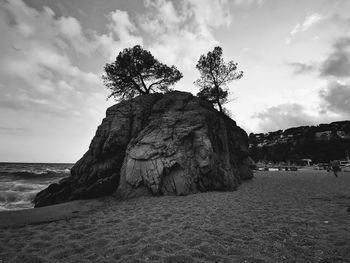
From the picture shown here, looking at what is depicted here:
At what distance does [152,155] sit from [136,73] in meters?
12.4

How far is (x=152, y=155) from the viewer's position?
600 inches

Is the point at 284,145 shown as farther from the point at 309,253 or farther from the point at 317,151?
the point at 309,253

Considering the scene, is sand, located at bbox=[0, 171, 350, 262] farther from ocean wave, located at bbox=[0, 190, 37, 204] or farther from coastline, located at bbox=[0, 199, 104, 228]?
ocean wave, located at bbox=[0, 190, 37, 204]

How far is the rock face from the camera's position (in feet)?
47.8

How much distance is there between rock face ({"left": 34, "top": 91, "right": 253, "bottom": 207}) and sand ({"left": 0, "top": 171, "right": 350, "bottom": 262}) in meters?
4.21

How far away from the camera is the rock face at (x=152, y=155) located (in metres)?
14.6

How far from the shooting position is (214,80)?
86.4ft

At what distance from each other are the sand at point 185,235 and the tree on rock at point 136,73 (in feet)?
55.1

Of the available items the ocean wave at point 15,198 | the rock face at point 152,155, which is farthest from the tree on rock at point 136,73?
the ocean wave at point 15,198

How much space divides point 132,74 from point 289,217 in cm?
2090

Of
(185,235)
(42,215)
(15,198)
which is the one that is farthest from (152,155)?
(15,198)

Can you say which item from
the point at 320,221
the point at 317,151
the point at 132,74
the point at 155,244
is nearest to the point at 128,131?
the point at 132,74

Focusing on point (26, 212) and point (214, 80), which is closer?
point (26, 212)

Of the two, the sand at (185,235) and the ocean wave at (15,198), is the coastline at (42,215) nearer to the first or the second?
the sand at (185,235)
